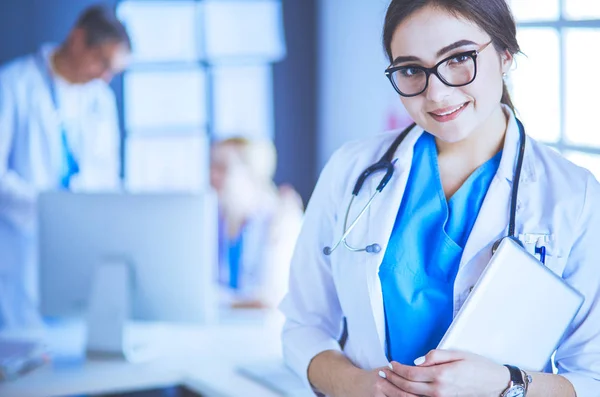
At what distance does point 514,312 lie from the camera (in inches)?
52.9

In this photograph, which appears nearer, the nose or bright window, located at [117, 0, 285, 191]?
the nose

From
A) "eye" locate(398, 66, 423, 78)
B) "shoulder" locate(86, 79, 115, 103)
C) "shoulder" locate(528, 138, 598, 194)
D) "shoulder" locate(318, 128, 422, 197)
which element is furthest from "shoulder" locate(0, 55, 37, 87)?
"shoulder" locate(528, 138, 598, 194)

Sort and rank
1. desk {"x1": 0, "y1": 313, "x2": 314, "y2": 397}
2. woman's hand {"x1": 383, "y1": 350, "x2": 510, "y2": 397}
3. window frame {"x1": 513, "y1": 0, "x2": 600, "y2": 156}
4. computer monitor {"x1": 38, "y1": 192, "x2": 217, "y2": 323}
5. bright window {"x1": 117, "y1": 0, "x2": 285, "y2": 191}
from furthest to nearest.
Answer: bright window {"x1": 117, "y1": 0, "x2": 285, "y2": 191} → window frame {"x1": 513, "y1": 0, "x2": 600, "y2": 156} → computer monitor {"x1": 38, "y1": 192, "x2": 217, "y2": 323} → desk {"x1": 0, "y1": 313, "x2": 314, "y2": 397} → woman's hand {"x1": 383, "y1": 350, "x2": 510, "y2": 397}

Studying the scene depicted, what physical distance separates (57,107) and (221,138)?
0.92 m

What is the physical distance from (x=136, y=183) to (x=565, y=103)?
265cm

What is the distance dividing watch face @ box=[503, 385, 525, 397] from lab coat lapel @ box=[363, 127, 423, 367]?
0.25 metres

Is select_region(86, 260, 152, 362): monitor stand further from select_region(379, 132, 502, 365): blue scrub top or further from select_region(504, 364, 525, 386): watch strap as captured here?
select_region(504, 364, 525, 386): watch strap

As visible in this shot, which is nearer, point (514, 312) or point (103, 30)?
point (514, 312)

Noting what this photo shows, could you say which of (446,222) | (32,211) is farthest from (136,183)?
(446,222)

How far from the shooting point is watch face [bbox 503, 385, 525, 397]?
1274 millimetres

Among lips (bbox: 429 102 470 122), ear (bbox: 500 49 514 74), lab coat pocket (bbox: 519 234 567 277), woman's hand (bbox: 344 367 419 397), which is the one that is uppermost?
ear (bbox: 500 49 514 74)

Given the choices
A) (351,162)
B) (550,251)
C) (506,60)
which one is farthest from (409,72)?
(550,251)

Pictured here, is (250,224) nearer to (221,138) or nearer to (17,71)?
(221,138)

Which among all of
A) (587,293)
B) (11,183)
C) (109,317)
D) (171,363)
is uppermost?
(587,293)
